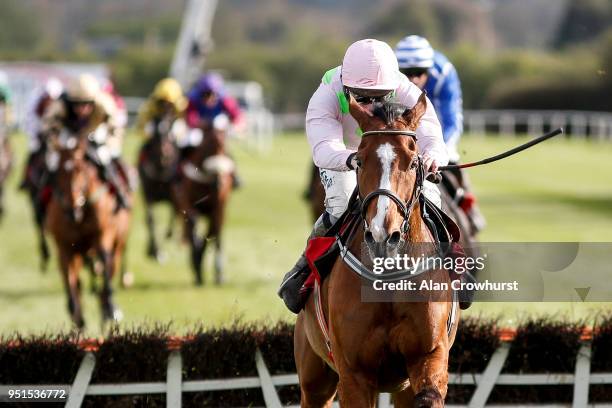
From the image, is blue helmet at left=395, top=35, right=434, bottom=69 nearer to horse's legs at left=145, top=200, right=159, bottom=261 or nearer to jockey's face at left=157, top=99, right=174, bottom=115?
jockey's face at left=157, top=99, right=174, bottom=115

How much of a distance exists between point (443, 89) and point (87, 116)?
149 inches

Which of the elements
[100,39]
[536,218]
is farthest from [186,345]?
[100,39]

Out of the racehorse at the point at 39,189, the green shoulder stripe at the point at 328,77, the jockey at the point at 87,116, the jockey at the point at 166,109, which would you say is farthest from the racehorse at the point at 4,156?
the green shoulder stripe at the point at 328,77

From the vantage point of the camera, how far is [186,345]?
232 inches

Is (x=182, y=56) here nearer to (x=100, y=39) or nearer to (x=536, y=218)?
(x=536, y=218)

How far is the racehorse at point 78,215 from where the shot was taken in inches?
378

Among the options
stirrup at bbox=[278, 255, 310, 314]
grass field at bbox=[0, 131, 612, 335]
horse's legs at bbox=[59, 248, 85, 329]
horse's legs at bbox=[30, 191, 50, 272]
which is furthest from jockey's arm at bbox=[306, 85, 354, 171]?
horse's legs at bbox=[30, 191, 50, 272]

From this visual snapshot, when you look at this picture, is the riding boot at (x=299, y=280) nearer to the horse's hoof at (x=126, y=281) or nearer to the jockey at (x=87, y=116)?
the jockey at (x=87, y=116)

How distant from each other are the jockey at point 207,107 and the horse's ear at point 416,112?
865 centimetres

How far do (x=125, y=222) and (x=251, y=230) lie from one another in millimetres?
7428

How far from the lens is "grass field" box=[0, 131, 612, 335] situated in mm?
10242

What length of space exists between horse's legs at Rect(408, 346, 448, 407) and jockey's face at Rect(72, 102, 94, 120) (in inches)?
235

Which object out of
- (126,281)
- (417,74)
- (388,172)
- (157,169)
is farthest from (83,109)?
(388,172)

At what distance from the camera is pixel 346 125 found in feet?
16.1
